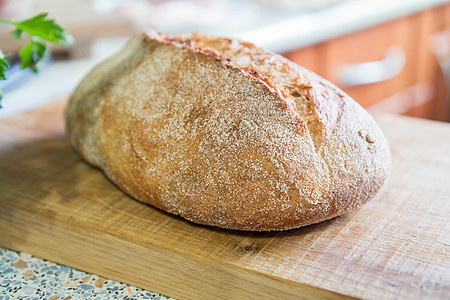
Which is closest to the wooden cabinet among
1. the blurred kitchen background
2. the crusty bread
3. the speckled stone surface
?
the blurred kitchen background

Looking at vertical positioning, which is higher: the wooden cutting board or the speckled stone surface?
the wooden cutting board

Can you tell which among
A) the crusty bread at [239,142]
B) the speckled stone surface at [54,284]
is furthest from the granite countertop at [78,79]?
the crusty bread at [239,142]

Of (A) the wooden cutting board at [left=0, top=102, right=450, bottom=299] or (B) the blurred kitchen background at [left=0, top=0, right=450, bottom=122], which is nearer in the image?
(A) the wooden cutting board at [left=0, top=102, right=450, bottom=299]

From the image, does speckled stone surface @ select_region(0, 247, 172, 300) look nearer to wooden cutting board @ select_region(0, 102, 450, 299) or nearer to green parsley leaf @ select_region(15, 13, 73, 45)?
wooden cutting board @ select_region(0, 102, 450, 299)

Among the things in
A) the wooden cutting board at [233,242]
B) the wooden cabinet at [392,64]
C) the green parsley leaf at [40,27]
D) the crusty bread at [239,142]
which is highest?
the green parsley leaf at [40,27]

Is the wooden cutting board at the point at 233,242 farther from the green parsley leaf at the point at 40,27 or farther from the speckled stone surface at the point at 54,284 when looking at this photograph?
the green parsley leaf at the point at 40,27

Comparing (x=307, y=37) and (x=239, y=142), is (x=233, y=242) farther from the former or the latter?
(x=307, y=37)

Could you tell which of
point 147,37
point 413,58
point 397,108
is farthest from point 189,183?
point 413,58

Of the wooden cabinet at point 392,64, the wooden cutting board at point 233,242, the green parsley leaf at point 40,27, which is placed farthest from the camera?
the wooden cabinet at point 392,64
